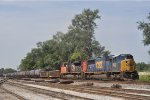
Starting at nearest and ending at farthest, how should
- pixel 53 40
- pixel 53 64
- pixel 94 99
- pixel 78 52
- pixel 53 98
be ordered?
pixel 94 99 → pixel 53 98 → pixel 78 52 → pixel 53 64 → pixel 53 40

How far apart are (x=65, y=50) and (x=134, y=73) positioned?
68.1 metres

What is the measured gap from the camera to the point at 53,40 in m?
130

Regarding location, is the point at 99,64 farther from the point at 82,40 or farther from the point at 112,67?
the point at 82,40

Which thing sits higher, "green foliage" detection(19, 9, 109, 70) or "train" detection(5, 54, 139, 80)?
"green foliage" detection(19, 9, 109, 70)

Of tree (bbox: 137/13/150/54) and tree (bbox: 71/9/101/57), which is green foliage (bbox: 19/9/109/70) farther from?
tree (bbox: 137/13/150/54)

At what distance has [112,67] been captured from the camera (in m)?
39.0

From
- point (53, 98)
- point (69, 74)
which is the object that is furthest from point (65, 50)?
point (53, 98)

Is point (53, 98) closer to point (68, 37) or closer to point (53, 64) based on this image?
point (68, 37)

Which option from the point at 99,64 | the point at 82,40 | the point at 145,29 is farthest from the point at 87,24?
the point at 99,64

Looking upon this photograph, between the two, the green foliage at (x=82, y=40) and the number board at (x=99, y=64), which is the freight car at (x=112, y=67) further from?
the green foliage at (x=82, y=40)

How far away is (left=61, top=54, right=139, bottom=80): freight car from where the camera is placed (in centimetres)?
3634

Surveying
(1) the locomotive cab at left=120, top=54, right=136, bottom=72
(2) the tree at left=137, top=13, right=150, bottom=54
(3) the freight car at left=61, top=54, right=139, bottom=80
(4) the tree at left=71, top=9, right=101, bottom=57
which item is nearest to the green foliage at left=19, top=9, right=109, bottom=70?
(4) the tree at left=71, top=9, right=101, bottom=57

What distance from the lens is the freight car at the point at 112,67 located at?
3634 centimetres

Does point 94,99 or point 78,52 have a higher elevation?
point 78,52
